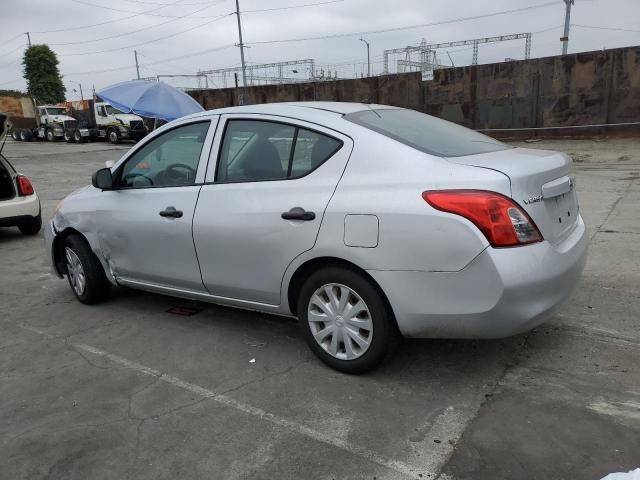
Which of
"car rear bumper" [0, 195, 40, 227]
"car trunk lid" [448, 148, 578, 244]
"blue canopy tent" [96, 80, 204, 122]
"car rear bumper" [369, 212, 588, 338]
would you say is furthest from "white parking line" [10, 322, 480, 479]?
"blue canopy tent" [96, 80, 204, 122]

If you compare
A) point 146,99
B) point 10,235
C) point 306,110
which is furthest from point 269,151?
point 146,99

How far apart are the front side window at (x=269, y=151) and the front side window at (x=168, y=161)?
0.91ft

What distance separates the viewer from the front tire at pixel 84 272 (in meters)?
4.74

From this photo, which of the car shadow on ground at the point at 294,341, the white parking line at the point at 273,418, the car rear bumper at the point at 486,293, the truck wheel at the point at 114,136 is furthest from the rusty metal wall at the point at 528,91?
the white parking line at the point at 273,418

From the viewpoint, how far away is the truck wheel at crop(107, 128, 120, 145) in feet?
101

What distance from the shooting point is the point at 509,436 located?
2646 millimetres

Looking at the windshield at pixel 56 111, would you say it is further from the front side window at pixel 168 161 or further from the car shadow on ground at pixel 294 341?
the front side window at pixel 168 161

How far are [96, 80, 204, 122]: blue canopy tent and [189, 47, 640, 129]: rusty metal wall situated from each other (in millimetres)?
11138

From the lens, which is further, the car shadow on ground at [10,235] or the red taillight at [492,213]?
the car shadow on ground at [10,235]

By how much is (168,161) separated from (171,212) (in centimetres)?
49

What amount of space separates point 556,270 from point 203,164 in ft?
7.91

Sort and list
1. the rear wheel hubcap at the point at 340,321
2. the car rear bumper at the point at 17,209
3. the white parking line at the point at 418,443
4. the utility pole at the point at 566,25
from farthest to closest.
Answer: the utility pole at the point at 566,25 → the car rear bumper at the point at 17,209 → the rear wheel hubcap at the point at 340,321 → the white parking line at the point at 418,443

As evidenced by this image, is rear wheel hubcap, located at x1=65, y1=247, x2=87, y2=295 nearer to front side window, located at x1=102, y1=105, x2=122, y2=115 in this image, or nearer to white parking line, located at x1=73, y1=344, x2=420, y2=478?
white parking line, located at x1=73, y1=344, x2=420, y2=478

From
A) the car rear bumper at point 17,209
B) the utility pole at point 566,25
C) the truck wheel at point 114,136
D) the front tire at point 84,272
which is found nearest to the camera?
the front tire at point 84,272
